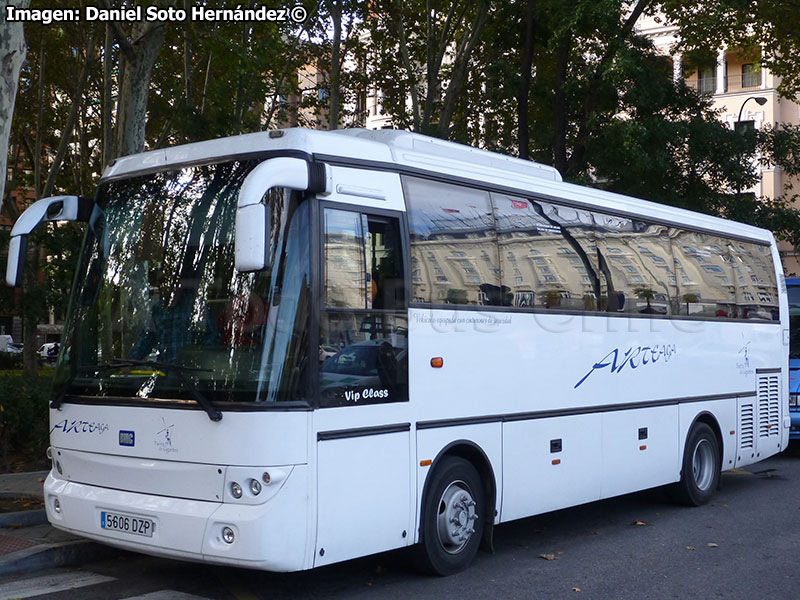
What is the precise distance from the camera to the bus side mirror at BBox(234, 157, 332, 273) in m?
5.58

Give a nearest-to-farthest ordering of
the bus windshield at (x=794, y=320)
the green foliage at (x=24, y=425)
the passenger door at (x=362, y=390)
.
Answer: the passenger door at (x=362, y=390) < the green foliage at (x=24, y=425) < the bus windshield at (x=794, y=320)

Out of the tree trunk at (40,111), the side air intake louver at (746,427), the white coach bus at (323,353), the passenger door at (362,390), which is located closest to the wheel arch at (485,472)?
the white coach bus at (323,353)

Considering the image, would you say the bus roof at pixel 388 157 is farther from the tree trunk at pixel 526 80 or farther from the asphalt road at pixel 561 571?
the tree trunk at pixel 526 80

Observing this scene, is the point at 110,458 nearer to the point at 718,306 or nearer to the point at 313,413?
the point at 313,413

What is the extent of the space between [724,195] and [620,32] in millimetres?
4504

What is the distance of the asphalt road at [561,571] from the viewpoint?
7055 mm

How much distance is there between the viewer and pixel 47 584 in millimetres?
7109

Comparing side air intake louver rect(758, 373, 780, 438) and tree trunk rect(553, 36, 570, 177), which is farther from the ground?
tree trunk rect(553, 36, 570, 177)

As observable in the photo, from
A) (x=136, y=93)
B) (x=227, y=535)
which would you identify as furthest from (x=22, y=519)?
(x=136, y=93)

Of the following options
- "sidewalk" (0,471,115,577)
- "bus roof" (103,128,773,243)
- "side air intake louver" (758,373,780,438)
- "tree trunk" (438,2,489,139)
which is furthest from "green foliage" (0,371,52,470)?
"tree trunk" (438,2,489,139)

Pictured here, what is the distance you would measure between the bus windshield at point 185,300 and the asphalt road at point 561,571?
5.17ft

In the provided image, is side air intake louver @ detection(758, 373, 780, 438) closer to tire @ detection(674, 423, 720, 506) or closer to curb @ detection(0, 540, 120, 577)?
tire @ detection(674, 423, 720, 506)

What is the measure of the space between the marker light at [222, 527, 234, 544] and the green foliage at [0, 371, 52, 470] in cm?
671

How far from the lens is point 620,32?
18375 millimetres
